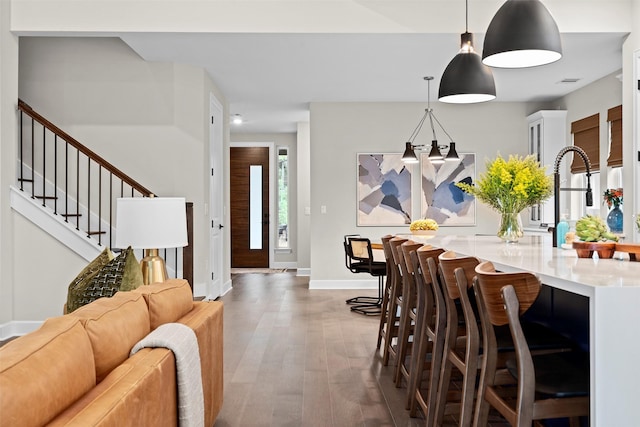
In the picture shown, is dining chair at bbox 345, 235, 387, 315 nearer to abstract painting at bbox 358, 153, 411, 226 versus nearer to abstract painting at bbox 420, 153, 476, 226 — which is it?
abstract painting at bbox 358, 153, 411, 226

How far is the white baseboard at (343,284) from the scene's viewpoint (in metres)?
7.70

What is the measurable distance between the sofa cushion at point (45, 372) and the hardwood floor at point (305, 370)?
1603mm

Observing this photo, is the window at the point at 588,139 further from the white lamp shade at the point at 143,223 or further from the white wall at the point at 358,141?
the white lamp shade at the point at 143,223

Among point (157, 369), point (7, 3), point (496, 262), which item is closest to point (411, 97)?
point (7, 3)

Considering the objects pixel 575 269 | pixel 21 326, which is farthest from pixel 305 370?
pixel 21 326

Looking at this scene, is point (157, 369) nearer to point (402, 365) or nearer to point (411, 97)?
point (402, 365)

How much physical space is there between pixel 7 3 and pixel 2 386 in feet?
16.2

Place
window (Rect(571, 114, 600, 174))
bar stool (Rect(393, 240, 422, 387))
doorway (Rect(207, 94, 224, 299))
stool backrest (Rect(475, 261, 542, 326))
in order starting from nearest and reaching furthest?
1. stool backrest (Rect(475, 261, 542, 326))
2. bar stool (Rect(393, 240, 422, 387))
3. window (Rect(571, 114, 600, 174))
4. doorway (Rect(207, 94, 224, 299))

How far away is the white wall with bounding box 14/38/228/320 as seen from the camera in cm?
593

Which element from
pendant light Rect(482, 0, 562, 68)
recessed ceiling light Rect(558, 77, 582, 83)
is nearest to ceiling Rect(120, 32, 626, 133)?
recessed ceiling light Rect(558, 77, 582, 83)

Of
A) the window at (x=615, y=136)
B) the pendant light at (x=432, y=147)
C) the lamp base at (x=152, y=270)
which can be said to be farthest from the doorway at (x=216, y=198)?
the window at (x=615, y=136)

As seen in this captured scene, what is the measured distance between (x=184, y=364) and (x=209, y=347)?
2.01ft

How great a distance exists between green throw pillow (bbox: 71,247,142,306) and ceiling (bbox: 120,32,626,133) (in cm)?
296

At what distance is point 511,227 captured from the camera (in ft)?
11.4
